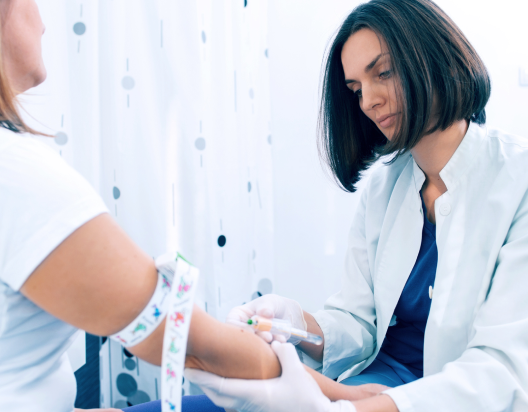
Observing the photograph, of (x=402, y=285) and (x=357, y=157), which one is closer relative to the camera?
(x=402, y=285)

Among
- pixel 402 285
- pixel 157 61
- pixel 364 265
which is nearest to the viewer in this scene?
pixel 402 285

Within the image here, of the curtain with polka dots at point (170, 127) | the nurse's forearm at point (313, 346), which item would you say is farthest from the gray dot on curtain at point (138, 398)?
the nurse's forearm at point (313, 346)

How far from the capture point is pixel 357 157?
1.09 metres

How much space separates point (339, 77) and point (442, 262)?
0.58 metres

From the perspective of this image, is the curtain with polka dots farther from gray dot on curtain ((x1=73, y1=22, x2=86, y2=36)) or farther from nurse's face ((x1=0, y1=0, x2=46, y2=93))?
nurse's face ((x1=0, y1=0, x2=46, y2=93))

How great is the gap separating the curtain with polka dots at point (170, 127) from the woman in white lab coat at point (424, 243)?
0.40m

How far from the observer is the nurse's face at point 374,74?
0.84m

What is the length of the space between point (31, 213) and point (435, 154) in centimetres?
85

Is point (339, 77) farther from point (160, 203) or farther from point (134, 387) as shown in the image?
point (134, 387)

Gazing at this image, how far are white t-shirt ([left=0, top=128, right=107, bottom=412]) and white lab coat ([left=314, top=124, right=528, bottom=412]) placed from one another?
566mm

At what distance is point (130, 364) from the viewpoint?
51.5 inches

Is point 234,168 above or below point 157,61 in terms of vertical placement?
below

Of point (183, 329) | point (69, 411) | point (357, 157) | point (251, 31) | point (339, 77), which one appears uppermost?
point (251, 31)

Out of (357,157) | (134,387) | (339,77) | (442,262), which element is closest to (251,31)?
(339,77)
